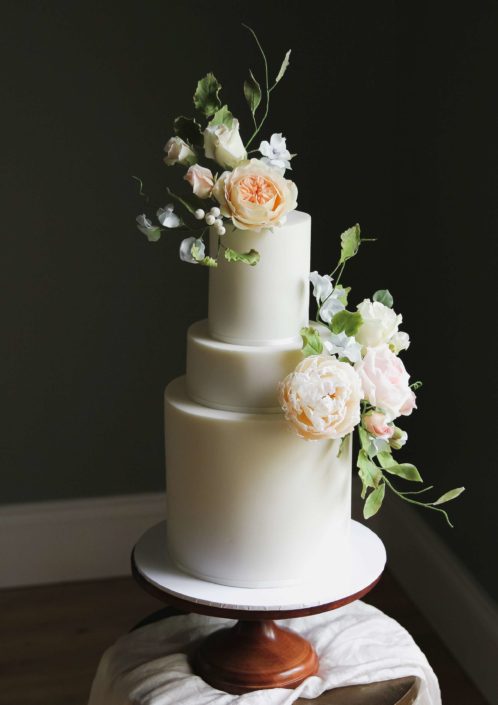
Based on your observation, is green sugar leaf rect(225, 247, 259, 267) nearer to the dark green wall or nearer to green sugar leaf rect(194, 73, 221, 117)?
green sugar leaf rect(194, 73, 221, 117)

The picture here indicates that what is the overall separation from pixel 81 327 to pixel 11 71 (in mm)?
723

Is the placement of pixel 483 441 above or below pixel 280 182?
below

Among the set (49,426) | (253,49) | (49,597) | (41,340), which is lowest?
(49,597)

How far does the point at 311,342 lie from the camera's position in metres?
1.49

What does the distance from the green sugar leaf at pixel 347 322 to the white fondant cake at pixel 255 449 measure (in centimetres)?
7

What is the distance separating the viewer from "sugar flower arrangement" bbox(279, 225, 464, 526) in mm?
1427

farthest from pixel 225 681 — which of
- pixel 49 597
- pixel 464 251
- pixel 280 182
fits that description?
pixel 49 597

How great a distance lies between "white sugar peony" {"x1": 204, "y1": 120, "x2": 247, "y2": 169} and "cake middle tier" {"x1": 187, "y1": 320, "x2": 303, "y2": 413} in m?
0.28

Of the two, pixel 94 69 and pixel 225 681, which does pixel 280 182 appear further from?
pixel 94 69

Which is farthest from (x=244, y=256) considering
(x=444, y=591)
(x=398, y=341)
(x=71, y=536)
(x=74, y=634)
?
(x=71, y=536)

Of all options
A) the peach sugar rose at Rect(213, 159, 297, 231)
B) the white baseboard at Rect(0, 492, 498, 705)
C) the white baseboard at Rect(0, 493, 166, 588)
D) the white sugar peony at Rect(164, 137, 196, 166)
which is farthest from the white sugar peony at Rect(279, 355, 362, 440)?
the white baseboard at Rect(0, 493, 166, 588)

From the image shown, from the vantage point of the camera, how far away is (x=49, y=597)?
300 centimetres

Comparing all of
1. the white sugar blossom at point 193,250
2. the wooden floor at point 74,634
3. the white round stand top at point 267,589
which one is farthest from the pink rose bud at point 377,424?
the wooden floor at point 74,634

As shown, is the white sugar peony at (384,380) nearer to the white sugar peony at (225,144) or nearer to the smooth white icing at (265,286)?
the smooth white icing at (265,286)
